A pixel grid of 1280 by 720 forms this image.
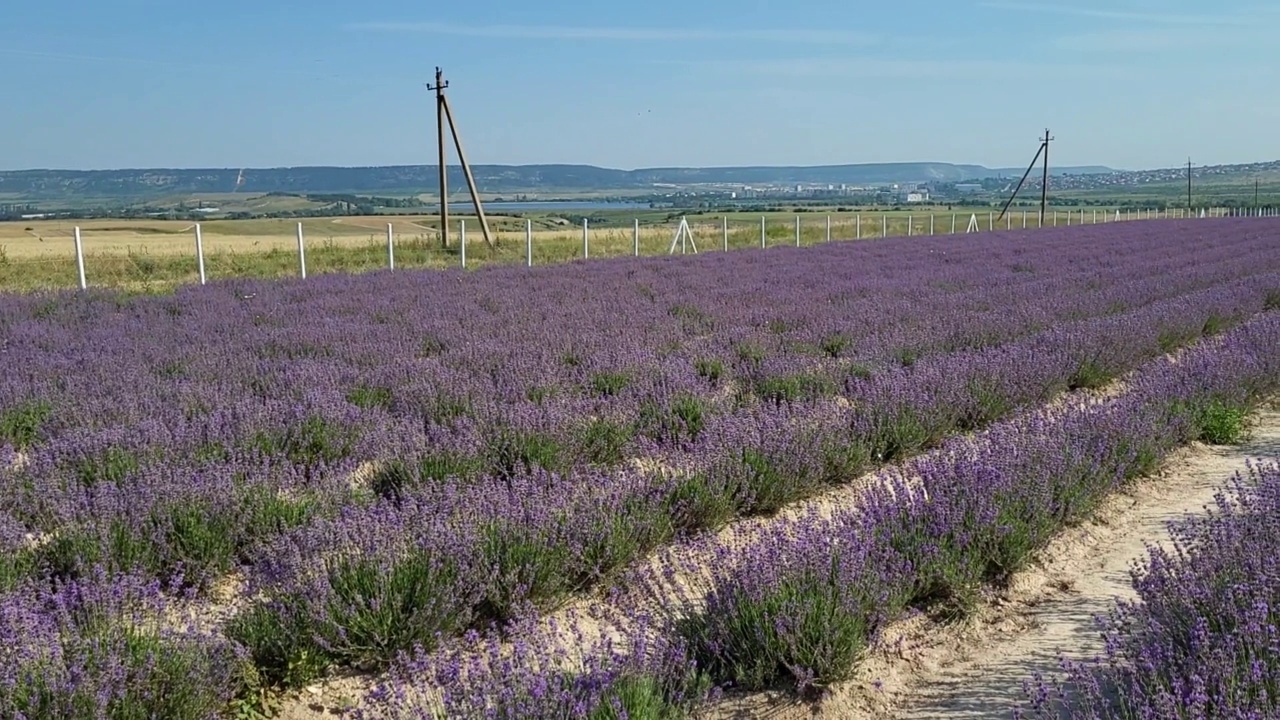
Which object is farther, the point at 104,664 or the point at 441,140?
the point at 441,140

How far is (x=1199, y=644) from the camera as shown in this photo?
254cm

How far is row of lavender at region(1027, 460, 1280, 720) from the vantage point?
228 cm

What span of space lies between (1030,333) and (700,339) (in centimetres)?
296

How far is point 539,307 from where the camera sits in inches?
441

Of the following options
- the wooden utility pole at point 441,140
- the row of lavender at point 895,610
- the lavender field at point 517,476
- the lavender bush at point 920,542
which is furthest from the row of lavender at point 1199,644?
the wooden utility pole at point 441,140

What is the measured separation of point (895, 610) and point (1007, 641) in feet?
1.59

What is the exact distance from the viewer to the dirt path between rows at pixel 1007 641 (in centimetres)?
305

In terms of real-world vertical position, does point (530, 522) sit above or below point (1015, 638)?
above

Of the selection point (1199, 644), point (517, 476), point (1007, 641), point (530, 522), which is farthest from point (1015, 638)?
point (517, 476)

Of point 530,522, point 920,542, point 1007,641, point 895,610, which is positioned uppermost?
point 530,522

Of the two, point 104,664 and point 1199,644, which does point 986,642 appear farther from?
point 104,664

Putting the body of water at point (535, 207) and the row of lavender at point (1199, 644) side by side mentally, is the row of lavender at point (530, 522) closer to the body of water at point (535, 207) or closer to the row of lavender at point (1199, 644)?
the row of lavender at point (1199, 644)

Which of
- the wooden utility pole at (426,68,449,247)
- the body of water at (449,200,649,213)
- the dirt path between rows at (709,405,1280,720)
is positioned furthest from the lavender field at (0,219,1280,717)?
the body of water at (449,200,649,213)

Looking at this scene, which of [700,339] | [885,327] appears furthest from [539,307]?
[885,327]
